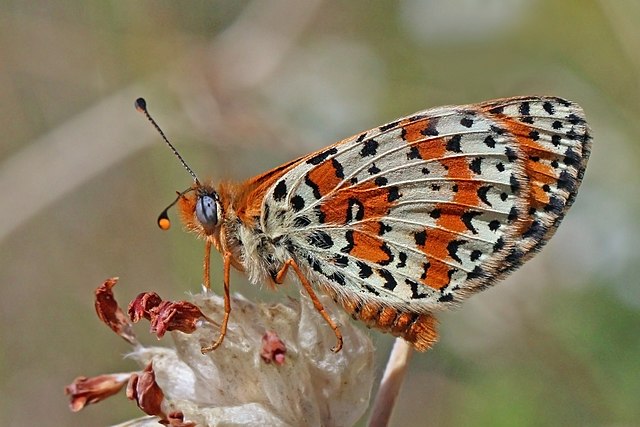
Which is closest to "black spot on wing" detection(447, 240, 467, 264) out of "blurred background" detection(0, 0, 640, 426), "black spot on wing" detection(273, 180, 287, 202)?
"black spot on wing" detection(273, 180, 287, 202)

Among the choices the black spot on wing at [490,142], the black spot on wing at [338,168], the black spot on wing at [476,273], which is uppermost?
the black spot on wing at [338,168]

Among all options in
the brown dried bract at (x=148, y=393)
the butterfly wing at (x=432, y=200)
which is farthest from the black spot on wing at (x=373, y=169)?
the brown dried bract at (x=148, y=393)

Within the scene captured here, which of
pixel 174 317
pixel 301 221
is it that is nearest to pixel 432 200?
pixel 301 221

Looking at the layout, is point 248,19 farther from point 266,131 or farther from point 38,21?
point 38,21

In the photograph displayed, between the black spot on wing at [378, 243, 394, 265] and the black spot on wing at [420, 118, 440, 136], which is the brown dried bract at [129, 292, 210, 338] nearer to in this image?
the black spot on wing at [378, 243, 394, 265]

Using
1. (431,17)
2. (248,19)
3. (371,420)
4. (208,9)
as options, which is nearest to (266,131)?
(248,19)

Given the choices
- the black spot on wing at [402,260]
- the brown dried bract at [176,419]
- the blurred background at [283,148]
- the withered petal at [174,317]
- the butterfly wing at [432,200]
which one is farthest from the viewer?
the blurred background at [283,148]

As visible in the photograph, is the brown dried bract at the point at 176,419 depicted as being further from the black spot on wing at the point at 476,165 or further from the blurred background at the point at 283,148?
the blurred background at the point at 283,148
